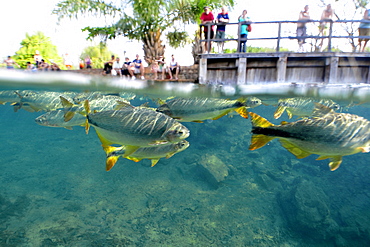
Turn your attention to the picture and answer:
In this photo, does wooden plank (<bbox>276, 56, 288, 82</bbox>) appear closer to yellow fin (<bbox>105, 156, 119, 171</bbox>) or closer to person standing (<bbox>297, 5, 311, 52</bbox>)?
person standing (<bbox>297, 5, 311, 52</bbox>)

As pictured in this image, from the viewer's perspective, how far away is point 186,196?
9727 millimetres

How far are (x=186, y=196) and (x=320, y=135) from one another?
7.24 m

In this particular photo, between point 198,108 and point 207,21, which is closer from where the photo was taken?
point 198,108

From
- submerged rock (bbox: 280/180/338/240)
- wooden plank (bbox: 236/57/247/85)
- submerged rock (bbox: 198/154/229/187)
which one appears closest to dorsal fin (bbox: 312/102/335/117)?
submerged rock (bbox: 280/180/338/240)

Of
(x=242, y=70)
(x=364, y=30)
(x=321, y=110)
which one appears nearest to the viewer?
(x=321, y=110)

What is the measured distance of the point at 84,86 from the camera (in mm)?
13156

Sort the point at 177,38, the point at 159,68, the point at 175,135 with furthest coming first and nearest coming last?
the point at 177,38 < the point at 159,68 < the point at 175,135

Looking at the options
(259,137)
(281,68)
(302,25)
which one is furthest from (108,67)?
(259,137)

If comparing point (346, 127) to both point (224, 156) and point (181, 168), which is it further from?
point (224, 156)

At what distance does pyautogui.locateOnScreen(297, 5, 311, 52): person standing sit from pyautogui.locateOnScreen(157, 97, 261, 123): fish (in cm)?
1032

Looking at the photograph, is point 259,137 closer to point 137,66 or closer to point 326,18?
point 326,18

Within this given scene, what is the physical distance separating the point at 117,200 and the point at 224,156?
19.2 feet

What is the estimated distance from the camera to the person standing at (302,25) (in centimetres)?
1231

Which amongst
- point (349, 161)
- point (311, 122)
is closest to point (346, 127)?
point (311, 122)
